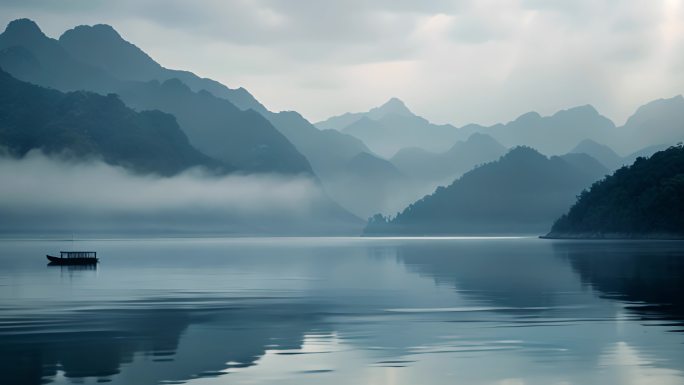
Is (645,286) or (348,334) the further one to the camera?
(645,286)

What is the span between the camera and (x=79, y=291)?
102 metres

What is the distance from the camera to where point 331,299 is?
8962 cm

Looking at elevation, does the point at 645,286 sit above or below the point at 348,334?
above

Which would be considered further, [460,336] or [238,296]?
[238,296]

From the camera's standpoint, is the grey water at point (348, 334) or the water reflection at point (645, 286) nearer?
the grey water at point (348, 334)

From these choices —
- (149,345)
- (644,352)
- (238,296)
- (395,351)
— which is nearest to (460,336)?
(395,351)

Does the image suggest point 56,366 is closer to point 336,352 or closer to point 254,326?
point 336,352

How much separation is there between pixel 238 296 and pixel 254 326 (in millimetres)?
30672

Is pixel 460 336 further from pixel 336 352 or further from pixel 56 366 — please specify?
pixel 56 366

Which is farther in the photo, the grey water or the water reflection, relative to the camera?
the water reflection

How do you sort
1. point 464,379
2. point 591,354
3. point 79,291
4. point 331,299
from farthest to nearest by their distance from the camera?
1. point 79,291
2. point 331,299
3. point 591,354
4. point 464,379

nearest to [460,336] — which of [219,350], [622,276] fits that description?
[219,350]

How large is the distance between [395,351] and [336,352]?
3.16m

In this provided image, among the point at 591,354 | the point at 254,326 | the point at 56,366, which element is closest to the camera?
Answer: the point at 56,366
